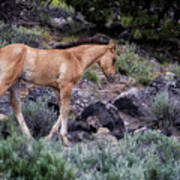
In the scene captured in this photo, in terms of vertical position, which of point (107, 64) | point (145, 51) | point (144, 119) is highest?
point (107, 64)

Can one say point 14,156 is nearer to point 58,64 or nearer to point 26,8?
point 58,64

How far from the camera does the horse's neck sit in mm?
6461

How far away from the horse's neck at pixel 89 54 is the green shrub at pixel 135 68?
5.03m

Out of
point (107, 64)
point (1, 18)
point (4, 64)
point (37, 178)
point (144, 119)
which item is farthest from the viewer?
point (1, 18)

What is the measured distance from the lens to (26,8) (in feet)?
49.5

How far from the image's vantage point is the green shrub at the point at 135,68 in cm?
1149

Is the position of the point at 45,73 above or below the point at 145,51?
above

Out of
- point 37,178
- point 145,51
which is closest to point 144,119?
point 37,178

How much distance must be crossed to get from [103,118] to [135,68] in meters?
5.53

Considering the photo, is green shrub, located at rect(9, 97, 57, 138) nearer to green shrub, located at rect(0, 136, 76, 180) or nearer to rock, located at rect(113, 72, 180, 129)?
green shrub, located at rect(0, 136, 76, 180)

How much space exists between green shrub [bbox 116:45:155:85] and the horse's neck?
16.5 ft

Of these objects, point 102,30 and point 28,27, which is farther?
point 102,30

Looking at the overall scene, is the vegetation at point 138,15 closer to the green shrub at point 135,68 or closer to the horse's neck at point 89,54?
the green shrub at point 135,68

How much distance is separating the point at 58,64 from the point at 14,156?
2686 millimetres
